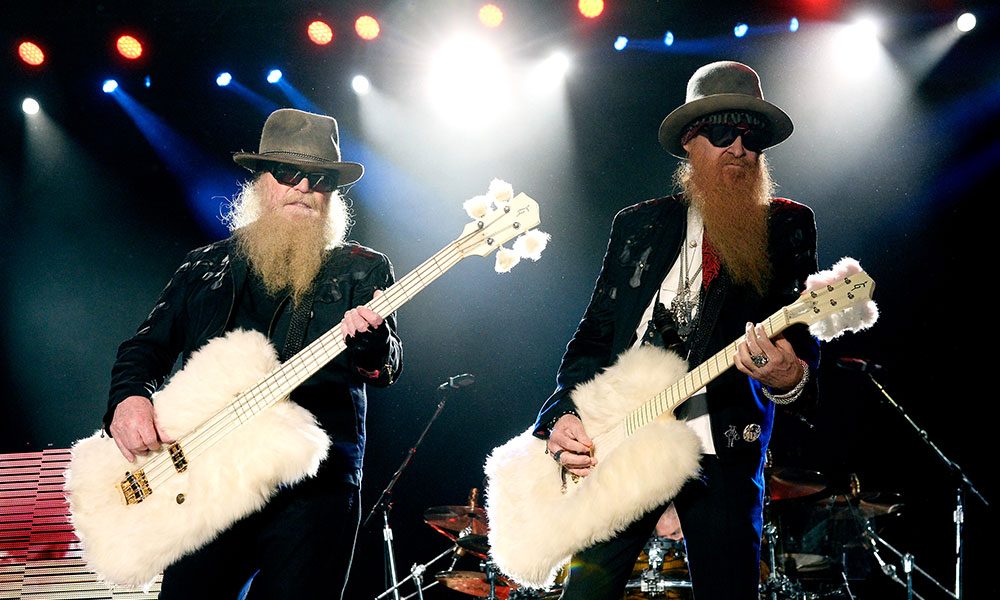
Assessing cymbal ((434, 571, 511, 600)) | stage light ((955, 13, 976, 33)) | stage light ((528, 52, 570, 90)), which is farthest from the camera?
stage light ((528, 52, 570, 90))

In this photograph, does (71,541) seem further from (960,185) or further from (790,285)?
(960,185)

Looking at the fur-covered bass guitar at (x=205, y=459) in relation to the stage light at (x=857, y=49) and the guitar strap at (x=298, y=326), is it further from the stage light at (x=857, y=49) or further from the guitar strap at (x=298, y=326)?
the stage light at (x=857, y=49)

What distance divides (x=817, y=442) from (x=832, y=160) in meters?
2.42

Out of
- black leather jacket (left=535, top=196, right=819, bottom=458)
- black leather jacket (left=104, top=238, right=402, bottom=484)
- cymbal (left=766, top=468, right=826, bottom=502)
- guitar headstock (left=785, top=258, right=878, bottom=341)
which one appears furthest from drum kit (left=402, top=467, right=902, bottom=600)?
guitar headstock (left=785, top=258, right=878, bottom=341)

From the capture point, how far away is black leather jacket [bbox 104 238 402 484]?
10.1 ft

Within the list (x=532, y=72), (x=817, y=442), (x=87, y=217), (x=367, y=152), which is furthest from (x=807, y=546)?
(x=87, y=217)

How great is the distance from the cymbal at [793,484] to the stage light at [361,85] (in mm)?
4898

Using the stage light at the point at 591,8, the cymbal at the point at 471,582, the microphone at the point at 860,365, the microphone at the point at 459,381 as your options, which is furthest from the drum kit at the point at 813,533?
the stage light at the point at 591,8

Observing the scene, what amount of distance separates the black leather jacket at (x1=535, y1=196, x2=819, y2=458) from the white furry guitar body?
3.02 ft

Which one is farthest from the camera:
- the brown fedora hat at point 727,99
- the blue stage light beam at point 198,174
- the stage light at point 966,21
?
the blue stage light beam at point 198,174

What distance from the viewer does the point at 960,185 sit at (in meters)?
6.86

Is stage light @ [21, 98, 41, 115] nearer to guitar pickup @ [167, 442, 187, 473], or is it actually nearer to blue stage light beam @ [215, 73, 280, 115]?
blue stage light beam @ [215, 73, 280, 115]

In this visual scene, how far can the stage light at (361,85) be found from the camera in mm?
7762

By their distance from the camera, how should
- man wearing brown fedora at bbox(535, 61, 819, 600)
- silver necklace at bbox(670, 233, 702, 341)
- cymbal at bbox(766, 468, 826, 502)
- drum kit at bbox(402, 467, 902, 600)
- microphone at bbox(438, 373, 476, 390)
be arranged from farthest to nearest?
microphone at bbox(438, 373, 476, 390) < cymbal at bbox(766, 468, 826, 502) < drum kit at bbox(402, 467, 902, 600) < silver necklace at bbox(670, 233, 702, 341) < man wearing brown fedora at bbox(535, 61, 819, 600)
